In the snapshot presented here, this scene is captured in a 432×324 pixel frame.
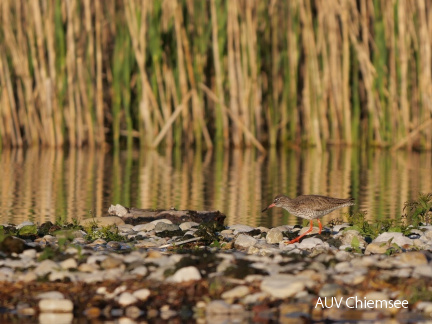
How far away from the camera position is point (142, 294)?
21.1ft

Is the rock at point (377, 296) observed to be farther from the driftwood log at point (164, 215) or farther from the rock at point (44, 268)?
the driftwood log at point (164, 215)

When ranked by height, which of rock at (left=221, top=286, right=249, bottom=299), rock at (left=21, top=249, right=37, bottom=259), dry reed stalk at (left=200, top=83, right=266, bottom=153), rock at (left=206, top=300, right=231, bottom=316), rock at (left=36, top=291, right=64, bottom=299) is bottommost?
rock at (left=206, top=300, right=231, bottom=316)

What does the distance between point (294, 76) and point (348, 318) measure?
12.8 meters

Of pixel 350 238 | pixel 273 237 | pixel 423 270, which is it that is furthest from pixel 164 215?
pixel 423 270

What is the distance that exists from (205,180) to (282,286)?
26.2 ft

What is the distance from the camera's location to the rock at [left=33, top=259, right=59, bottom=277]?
680cm

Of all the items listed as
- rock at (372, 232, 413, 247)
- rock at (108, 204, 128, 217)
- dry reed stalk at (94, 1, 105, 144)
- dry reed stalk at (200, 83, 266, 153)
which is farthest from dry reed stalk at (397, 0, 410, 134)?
rock at (372, 232, 413, 247)

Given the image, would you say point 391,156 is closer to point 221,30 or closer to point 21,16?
point 221,30

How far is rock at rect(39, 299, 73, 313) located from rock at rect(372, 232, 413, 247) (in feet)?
9.38

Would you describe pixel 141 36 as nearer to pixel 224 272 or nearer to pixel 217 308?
pixel 224 272

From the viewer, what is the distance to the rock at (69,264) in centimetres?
690

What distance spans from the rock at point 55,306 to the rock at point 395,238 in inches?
113

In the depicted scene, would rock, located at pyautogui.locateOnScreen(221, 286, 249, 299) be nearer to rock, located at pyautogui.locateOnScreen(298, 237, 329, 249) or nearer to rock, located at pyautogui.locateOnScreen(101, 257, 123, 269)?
rock, located at pyautogui.locateOnScreen(101, 257, 123, 269)

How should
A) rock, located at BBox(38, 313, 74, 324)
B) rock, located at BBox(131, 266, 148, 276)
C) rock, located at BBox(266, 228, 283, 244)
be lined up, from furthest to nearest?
rock, located at BBox(266, 228, 283, 244) < rock, located at BBox(131, 266, 148, 276) < rock, located at BBox(38, 313, 74, 324)
